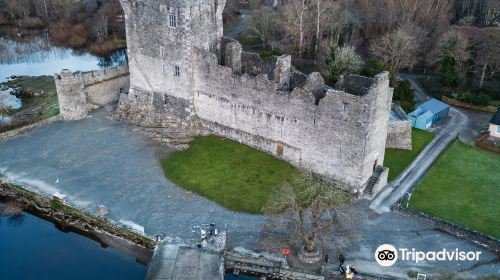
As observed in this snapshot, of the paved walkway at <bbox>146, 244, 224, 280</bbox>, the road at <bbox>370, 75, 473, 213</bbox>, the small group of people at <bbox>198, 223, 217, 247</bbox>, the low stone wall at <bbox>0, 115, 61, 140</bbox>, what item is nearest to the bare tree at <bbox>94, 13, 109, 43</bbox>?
the low stone wall at <bbox>0, 115, 61, 140</bbox>

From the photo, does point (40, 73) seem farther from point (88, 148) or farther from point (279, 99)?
point (279, 99)

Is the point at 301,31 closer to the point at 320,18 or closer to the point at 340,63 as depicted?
the point at 320,18

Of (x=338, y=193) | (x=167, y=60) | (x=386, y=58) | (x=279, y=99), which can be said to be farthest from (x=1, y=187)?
(x=386, y=58)

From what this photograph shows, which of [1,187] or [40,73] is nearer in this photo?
[1,187]

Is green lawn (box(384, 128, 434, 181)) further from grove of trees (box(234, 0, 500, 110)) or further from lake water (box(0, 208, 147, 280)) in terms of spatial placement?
lake water (box(0, 208, 147, 280))

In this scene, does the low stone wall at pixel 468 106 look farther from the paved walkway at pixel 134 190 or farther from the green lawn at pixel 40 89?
the green lawn at pixel 40 89
